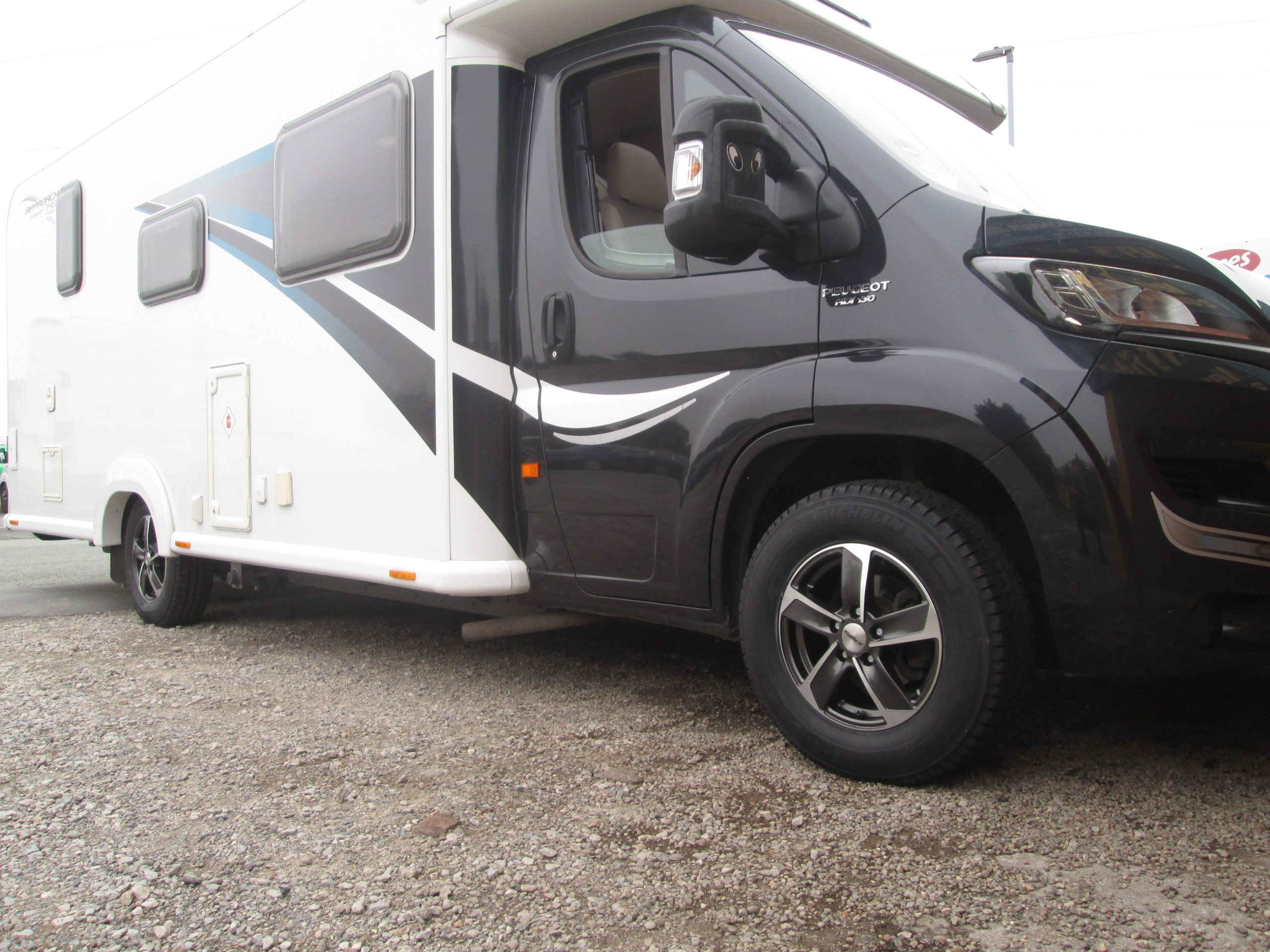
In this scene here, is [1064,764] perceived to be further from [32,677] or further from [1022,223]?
[32,677]

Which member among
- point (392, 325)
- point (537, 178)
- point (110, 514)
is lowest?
point (110, 514)

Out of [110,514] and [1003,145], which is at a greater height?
[1003,145]

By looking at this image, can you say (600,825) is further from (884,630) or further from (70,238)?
(70,238)

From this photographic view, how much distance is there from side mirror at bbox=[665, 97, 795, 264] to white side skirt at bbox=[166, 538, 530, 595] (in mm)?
1406

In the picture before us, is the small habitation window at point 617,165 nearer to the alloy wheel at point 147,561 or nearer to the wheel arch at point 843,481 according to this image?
the wheel arch at point 843,481

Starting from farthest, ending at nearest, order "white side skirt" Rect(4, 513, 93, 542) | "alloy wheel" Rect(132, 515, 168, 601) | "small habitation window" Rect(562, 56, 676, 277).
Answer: "white side skirt" Rect(4, 513, 93, 542) < "alloy wheel" Rect(132, 515, 168, 601) < "small habitation window" Rect(562, 56, 676, 277)

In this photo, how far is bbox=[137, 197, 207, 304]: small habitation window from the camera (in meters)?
4.86

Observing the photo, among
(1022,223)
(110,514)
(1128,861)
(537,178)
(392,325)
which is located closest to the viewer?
(1128,861)

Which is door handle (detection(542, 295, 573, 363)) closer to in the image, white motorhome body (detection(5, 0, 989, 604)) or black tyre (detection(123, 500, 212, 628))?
white motorhome body (detection(5, 0, 989, 604))

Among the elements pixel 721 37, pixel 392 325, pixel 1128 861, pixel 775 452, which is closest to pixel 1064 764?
pixel 1128 861

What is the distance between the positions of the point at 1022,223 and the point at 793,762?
63.4 inches

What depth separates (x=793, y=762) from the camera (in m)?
2.81

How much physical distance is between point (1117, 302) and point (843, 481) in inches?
35.1

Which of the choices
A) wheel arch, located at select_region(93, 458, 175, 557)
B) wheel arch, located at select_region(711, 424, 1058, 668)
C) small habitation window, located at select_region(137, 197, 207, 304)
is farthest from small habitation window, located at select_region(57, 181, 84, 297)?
wheel arch, located at select_region(711, 424, 1058, 668)
